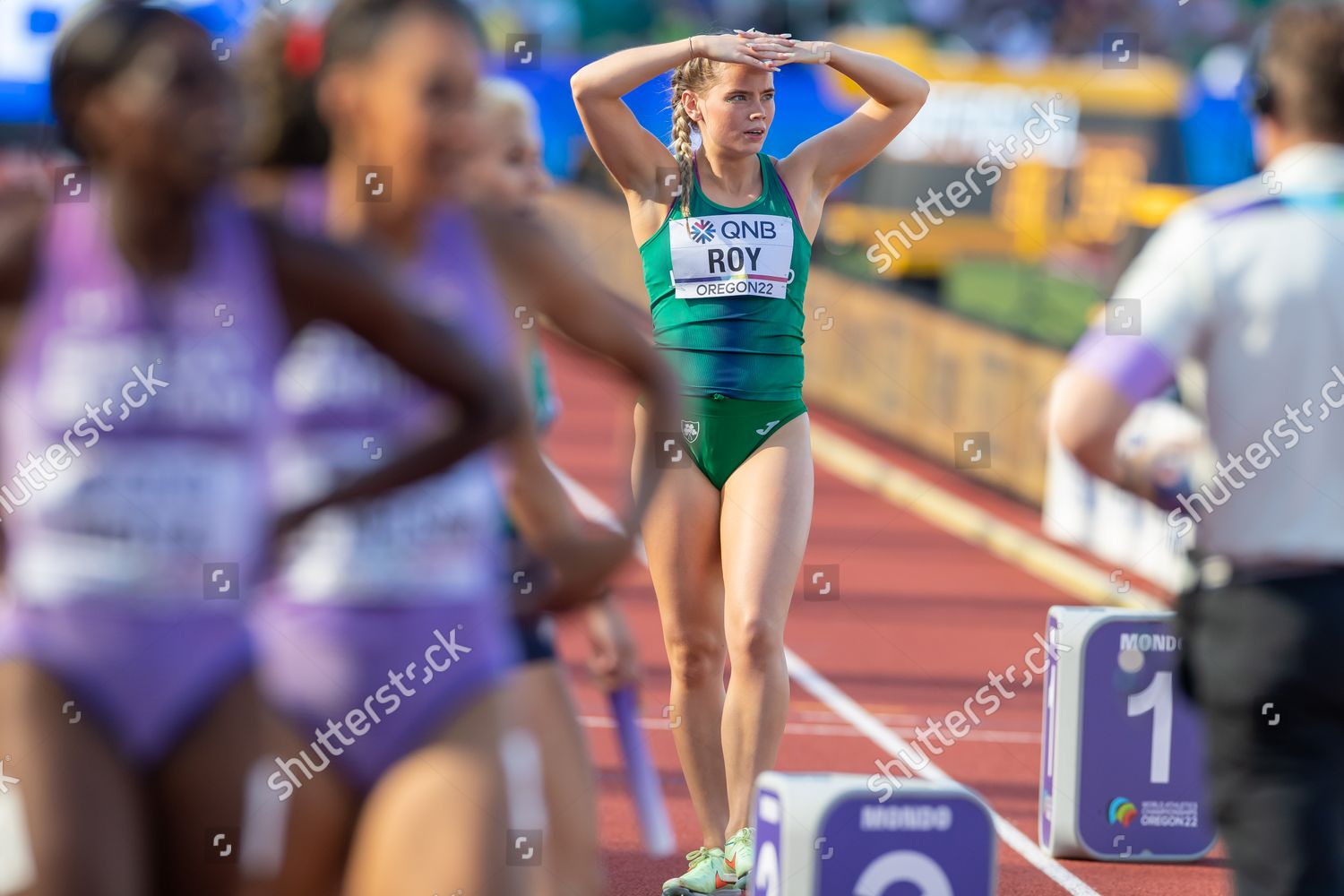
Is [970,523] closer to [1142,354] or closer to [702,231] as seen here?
[702,231]

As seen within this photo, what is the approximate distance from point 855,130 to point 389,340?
3394mm

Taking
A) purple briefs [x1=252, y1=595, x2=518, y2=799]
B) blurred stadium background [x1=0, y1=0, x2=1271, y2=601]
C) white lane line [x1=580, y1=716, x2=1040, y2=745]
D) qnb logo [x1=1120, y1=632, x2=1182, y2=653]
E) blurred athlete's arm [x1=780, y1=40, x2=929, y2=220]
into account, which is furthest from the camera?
blurred stadium background [x1=0, y1=0, x2=1271, y2=601]

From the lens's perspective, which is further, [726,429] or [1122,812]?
[1122,812]

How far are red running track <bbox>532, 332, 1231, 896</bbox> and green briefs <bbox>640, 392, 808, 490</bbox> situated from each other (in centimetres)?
67

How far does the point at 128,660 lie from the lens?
2.98m

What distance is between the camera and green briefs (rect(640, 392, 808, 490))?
5.88m

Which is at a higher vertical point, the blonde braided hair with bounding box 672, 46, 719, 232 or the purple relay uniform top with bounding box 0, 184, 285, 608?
the blonde braided hair with bounding box 672, 46, 719, 232

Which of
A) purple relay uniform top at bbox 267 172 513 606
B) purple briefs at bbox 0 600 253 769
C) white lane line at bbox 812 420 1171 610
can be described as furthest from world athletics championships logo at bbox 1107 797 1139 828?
purple briefs at bbox 0 600 253 769

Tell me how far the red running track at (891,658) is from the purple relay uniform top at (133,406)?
1.32 meters

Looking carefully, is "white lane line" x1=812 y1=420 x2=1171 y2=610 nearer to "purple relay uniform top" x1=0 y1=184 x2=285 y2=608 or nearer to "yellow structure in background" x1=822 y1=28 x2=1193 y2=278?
"yellow structure in background" x1=822 y1=28 x2=1193 y2=278

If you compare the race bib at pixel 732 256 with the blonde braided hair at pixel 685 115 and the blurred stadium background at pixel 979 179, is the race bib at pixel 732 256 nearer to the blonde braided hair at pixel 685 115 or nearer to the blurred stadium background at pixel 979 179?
the blonde braided hair at pixel 685 115

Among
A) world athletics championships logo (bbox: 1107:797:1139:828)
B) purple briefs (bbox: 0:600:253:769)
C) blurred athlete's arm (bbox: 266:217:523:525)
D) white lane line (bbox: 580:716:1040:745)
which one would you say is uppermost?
blurred athlete's arm (bbox: 266:217:523:525)

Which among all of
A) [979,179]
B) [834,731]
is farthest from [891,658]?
[979,179]

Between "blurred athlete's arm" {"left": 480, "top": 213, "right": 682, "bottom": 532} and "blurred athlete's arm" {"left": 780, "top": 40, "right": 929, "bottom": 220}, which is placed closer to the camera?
"blurred athlete's arm" {"left": 480, "top": 213, "right": 682, "bottom": 532}
